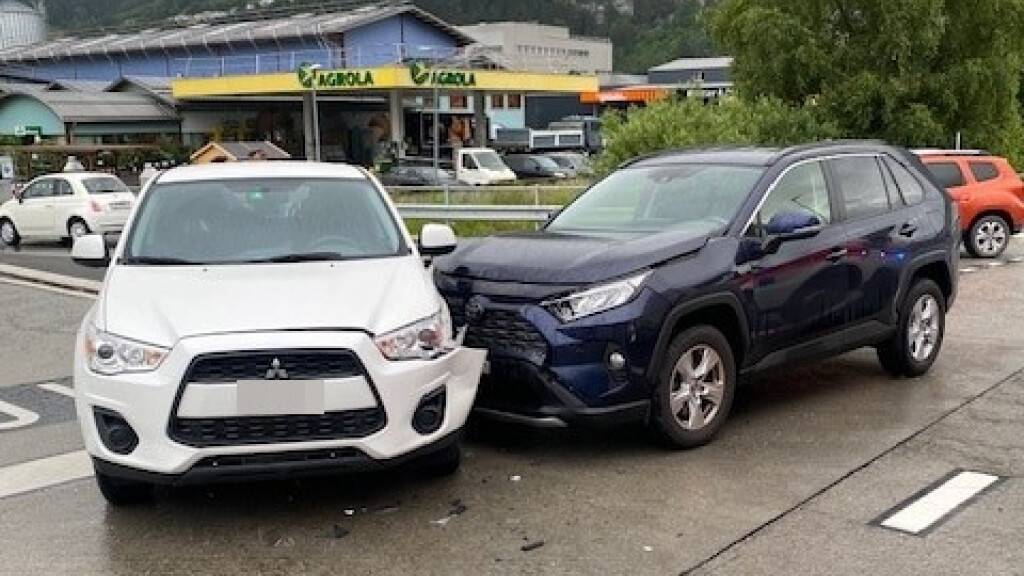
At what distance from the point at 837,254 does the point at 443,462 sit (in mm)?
3044

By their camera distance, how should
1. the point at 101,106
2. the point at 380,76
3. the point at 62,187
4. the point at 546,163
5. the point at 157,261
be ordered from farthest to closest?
the point at 101,106 < the point at 546,163 < the point at 380,76 < the point at 62,187 < the point at 157,261

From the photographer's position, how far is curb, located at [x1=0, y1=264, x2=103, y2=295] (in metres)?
13.7

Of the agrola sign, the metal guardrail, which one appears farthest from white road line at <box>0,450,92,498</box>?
the agrola sign

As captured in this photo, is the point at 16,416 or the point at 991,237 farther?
the point at 991,237

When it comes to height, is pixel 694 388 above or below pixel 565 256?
below

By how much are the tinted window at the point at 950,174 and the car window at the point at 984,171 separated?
243 mm

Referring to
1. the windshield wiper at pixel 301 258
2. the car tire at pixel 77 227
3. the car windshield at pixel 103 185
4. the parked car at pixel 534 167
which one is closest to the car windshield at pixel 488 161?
the parked car at pixel 534 167

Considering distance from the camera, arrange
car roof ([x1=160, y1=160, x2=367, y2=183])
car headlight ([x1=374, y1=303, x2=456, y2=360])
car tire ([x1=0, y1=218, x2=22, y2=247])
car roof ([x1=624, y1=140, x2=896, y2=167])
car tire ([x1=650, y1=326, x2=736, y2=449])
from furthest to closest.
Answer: car tire ([x1=0, y1=218, x2=22, y2=247]), car roof ([x1=624, y1=140, x2=896, y2=167]), car roof ([x1=160, y1=160, x2=367, y2=183]), car tire ([x1=650, y1=326, x2=736, y2=449]), car headlight ([x1=374, y1=303, x2=456, y2=360])

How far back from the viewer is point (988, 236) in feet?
50.4

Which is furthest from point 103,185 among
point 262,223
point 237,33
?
point 237,33

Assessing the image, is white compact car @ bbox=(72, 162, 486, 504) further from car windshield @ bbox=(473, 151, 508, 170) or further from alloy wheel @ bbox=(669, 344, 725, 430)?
car windshield @ bbox=(473, 151, 508, 170)

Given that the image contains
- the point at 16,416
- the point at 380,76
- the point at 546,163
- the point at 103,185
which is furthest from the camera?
the point at 546,163

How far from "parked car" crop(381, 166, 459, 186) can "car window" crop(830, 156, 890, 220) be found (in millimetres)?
28139

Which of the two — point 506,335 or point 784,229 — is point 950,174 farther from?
point 506,335
